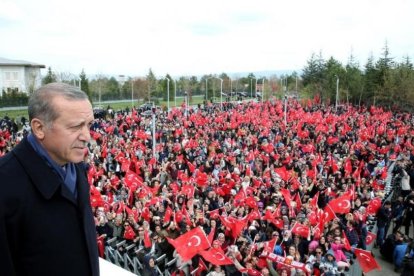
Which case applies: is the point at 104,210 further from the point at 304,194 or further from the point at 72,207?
the point at 72,207

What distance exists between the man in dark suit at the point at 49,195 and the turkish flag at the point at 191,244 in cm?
637

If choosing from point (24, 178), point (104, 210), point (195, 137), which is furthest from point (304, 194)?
point (24, 178)

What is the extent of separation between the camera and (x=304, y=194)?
12211mm

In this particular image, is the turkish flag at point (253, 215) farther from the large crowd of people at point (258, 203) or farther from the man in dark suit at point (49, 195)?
the man in dark suit at point (49, 195)

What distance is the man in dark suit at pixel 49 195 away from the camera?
1.21 metres

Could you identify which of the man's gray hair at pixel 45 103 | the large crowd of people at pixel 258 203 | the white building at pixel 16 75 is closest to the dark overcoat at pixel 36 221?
the man's gray hair at pixel 45 103

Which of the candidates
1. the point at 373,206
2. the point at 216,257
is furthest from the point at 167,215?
the point at 373,206

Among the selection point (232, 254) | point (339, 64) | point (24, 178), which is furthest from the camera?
point (339, 64)

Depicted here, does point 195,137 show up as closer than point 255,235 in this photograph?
No

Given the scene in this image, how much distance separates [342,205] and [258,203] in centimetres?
238

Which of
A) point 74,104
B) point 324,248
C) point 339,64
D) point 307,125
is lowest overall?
point 324,248

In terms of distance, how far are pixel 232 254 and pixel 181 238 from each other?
111cm

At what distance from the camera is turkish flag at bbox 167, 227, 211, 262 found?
7625mm

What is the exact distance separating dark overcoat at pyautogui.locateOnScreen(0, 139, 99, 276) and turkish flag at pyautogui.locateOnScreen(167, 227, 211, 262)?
6476 millimetres
